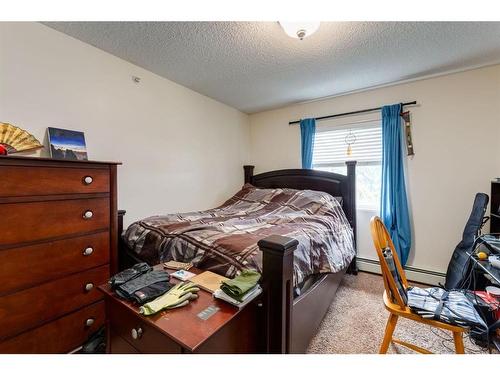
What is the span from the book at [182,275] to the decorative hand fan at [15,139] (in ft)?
4.14

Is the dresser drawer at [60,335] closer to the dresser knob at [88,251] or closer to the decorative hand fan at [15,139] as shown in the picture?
the dresser knob at [88,251]

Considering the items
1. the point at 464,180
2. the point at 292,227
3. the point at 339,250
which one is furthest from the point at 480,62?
the point at 292,227

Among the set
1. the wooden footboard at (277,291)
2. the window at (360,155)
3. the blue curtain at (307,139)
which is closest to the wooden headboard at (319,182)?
the blue curtain at (307,139)

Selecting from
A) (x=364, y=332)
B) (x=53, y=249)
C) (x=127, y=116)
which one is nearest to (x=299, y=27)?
(x=127, y=116)

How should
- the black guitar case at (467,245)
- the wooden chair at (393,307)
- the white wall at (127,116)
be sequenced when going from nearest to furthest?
the wooden chair at (393,307)
the white wall at (127,116)
the black guitar case at (467,245)

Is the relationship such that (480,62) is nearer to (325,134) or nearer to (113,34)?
(325,134)

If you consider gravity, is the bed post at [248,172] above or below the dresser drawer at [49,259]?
above

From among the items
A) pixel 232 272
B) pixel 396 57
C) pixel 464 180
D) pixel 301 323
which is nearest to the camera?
pixel 232 272

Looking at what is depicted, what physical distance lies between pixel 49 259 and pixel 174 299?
89 cm

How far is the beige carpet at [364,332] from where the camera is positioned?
4.83ft

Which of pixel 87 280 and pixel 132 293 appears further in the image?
pixel 87 280

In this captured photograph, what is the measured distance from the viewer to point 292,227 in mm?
1810

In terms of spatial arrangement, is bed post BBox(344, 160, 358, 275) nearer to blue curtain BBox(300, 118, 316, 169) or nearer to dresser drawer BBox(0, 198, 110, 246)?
blue curtain BBox(300, 118, 316, 169)
